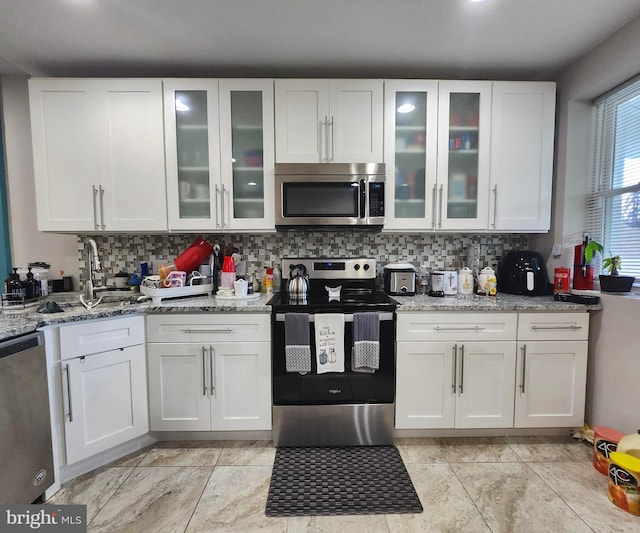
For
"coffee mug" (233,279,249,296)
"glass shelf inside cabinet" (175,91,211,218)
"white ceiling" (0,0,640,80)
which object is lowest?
"coffee mug" (233,279,249,296)

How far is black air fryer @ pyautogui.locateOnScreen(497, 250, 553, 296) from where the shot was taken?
216cm

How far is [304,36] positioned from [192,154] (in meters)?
1.05

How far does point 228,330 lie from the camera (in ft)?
6.13

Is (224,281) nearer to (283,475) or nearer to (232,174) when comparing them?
(232,174)

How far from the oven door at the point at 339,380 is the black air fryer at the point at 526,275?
3.41 feet

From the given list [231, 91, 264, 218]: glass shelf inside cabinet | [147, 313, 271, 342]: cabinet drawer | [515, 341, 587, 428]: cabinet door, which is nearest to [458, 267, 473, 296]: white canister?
[515, 341, 587, 428]: cabinet door

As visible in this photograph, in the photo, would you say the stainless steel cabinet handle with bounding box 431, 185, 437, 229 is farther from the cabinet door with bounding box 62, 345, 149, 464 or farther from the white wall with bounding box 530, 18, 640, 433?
the cabinet door with bounding box 62, 345, 149, 464

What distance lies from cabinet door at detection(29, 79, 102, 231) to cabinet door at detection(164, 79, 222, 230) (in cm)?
50

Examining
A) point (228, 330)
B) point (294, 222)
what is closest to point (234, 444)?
point (228, 330)

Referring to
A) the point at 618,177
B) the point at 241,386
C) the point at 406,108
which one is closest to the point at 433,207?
the point at 406,108

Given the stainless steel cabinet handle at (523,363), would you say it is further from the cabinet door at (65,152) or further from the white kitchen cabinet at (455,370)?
the cabinet door at (65,152)

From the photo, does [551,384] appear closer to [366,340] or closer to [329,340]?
[366,340]

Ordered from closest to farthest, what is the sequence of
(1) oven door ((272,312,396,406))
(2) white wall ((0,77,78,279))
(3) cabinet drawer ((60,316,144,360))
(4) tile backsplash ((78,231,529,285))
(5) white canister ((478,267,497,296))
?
(3) cabinet drawer ((60,316,144,360)), (1) oven door ((272,312,396,406)), (5) white canister ((478,267,497,296)), (2) white wall ((0,77,78,279)), (4) tile backsplash ((78,231,529,285))

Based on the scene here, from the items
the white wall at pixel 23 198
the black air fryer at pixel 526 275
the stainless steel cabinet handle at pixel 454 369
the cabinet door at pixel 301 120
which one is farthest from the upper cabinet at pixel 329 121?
the white wall at pixel 23 198
